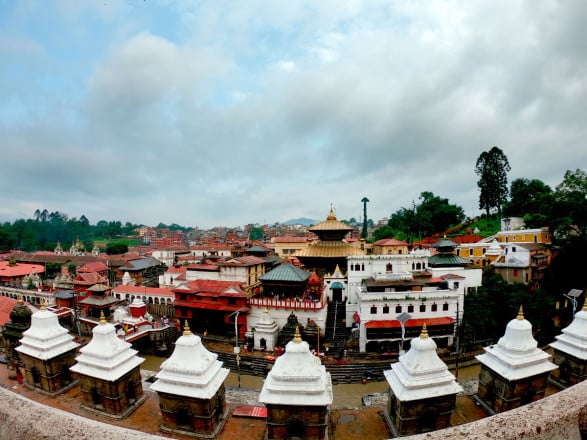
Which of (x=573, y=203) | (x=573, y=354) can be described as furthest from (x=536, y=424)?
(x=573, y=203)

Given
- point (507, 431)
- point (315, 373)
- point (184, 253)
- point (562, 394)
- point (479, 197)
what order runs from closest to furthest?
point (507, 431) < point (562, 394) < point (315, 373) < point (479, 197) < point (184, 253)

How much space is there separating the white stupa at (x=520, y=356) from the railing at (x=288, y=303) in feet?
38.5

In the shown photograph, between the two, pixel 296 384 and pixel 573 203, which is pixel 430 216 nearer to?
pixel 573 203

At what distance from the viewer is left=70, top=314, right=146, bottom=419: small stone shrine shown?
1236 centimetres

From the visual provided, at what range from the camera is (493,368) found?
12.1m

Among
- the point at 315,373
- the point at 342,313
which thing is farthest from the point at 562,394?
the point at 342,313

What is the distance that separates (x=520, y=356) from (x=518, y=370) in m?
0.51

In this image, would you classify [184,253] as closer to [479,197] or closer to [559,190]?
[479,197]

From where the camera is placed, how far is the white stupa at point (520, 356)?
11.5 meters

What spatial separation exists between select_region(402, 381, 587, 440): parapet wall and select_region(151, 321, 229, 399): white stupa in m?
9.29

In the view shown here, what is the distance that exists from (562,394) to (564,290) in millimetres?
27068

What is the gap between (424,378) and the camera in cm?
1061

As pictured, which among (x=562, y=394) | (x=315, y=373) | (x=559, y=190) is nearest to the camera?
(x=562, y=394)

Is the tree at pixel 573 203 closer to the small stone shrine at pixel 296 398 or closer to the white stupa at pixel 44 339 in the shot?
the small stone shrine at pixel 296 398
